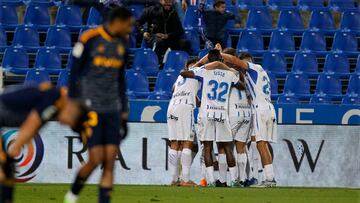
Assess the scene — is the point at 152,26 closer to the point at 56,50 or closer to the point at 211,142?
the point at 56,50

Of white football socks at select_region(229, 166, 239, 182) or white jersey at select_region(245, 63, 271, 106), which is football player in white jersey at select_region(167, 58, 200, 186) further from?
Result: white jersey at select_region(245, 63, 271, 106)

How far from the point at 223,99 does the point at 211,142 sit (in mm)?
733

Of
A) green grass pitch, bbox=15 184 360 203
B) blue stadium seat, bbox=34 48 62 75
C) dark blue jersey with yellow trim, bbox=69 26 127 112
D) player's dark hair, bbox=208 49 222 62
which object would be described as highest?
blue stadium seat, bbox=34 48 62 75

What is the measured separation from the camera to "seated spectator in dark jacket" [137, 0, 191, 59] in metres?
21.7

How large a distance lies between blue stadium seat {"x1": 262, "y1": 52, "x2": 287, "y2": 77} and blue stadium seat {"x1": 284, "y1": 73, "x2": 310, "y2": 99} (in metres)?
0.52

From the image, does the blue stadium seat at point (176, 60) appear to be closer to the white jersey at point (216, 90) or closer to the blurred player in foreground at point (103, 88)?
the white jersey at point (216, 90)

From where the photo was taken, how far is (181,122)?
58.8ft

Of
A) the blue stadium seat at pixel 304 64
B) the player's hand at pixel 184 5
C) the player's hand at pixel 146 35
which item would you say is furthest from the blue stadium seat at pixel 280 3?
the player's hand at pixel 146 35

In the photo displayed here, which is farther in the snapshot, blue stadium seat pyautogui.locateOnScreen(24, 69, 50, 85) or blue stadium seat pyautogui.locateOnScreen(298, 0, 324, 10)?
blue stadium seat pyautogui.locateOnScreen(298, 0, 324, 10)

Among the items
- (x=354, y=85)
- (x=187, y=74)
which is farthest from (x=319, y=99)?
(x=187, y=74)

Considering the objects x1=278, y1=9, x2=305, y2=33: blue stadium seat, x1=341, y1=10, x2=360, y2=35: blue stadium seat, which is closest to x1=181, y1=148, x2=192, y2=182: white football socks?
x1=278, y1=9, x2=305, y2=33: blue stadium seat

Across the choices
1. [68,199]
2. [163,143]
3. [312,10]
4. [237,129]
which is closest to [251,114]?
[237,129]

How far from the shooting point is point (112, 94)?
Answer: 10.6 m

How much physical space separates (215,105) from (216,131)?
42cm
